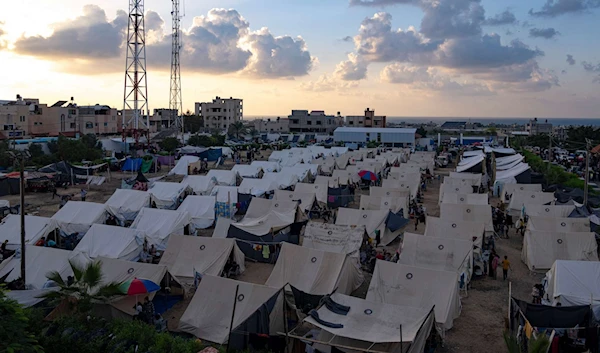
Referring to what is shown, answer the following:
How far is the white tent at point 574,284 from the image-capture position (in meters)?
10.5

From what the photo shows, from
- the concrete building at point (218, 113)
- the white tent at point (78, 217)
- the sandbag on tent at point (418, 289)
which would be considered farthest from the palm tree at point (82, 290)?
the concrete building at point (218, 113)

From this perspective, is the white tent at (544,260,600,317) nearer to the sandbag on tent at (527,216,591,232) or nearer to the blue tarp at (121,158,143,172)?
the sandbag on tent at (527,216,591,232)

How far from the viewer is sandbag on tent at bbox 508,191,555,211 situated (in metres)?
21.9

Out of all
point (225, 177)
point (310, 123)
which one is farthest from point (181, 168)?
point (310, 123)

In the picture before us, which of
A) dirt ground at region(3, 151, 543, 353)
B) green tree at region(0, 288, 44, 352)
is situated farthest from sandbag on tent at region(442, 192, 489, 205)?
green tree at region(0, 288, 44, 352)

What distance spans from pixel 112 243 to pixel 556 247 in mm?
12965

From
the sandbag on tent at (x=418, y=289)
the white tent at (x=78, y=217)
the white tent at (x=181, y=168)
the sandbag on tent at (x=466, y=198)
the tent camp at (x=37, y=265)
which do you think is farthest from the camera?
the white tent at (x=181, y=168)

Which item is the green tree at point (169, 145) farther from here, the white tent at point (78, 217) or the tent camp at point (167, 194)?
the white tent at point (78, 217)

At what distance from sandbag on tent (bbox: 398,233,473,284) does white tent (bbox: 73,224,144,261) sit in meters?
7.61

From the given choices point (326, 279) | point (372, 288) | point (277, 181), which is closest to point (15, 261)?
point (326, 279)

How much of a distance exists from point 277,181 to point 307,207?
17.9 ft

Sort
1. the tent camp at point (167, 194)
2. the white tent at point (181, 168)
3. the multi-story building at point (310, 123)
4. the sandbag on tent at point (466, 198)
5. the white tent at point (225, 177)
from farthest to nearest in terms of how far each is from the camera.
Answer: the multi-story building at point (310, 123) → the white tent at point (181, 168) → the white tent at point (225, 177) → the tent camp at point (167, 194) → the sandbag on tent at point (466, 198)

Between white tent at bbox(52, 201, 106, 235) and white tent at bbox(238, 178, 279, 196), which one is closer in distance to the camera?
white tent at bbox(52, 201, 106, 235)

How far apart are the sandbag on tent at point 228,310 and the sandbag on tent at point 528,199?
51.1 feet
